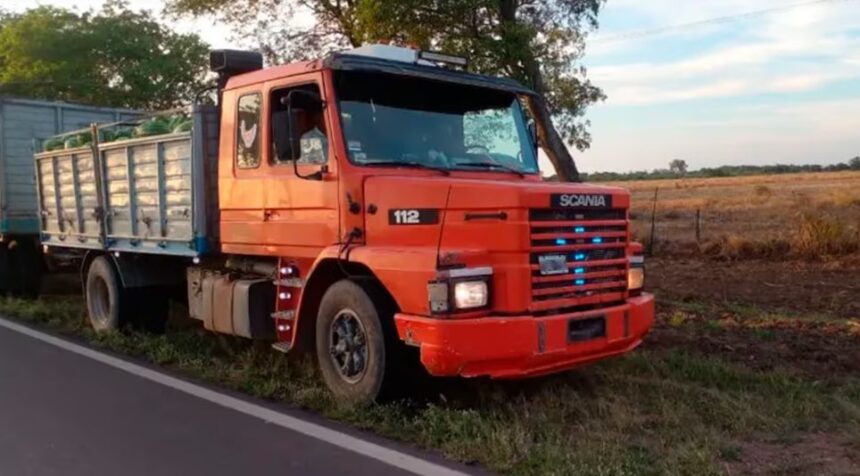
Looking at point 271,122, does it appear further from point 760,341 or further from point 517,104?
point 760,341

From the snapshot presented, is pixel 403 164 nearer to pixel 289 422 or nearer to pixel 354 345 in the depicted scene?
pixel 354 345

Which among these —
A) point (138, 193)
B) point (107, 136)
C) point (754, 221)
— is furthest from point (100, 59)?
point (754, 221)

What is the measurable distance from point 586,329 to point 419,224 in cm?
137

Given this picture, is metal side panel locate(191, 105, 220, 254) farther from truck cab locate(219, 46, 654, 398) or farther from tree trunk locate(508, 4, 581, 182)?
tree trunk locate(508, 4, 581, 182)

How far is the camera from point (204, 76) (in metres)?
24.7

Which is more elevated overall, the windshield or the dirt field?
the windshield

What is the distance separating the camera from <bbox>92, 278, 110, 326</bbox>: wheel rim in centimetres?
1005

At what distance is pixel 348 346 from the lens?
655 centimetres

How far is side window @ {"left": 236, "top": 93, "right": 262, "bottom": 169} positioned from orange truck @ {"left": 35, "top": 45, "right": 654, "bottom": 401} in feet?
0.06

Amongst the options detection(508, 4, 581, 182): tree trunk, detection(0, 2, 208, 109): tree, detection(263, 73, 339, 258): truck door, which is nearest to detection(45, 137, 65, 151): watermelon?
detection(263, 73, 339, 258): truck door

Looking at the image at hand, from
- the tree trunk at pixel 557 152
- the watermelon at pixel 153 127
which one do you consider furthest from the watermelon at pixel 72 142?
the tree trunk at pixel 557 152

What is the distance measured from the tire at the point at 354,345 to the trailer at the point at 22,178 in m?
7.02

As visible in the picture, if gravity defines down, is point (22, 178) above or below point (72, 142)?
below

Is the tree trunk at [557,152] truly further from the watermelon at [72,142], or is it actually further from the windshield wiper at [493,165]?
the watermelon at [72,142]
